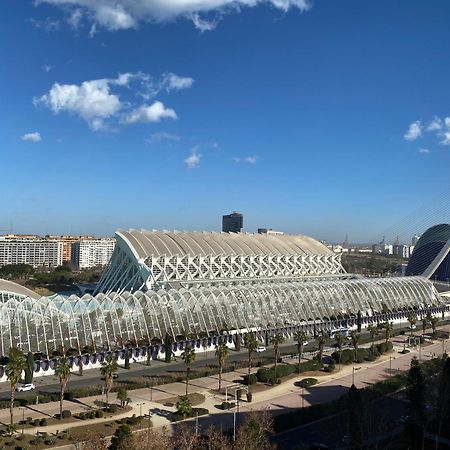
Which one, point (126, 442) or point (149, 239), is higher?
point (149, 239)

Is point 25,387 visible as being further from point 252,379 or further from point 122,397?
point 252,379

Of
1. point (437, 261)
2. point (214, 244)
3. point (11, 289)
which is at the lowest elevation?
point (11, 289)

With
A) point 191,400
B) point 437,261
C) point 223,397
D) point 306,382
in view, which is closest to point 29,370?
point 191,400

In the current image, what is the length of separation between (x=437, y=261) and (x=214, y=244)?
51261 millimetres

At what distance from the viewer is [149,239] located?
83125 mm

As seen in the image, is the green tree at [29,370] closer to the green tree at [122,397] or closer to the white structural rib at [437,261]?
the green tree at [122,397]

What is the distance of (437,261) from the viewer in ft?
360

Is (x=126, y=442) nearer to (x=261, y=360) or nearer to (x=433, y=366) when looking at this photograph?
(x=261, y=360)

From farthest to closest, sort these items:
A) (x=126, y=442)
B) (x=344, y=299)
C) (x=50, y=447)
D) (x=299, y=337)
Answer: (x=344, y=299), (x=299, y=337), (x=50, y=447), (x=126, y=442)

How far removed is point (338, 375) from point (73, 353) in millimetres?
24878

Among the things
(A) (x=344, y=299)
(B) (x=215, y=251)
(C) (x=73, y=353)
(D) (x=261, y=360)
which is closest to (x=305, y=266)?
(B) (x=215, y=251)

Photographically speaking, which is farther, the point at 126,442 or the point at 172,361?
the point at 172,361

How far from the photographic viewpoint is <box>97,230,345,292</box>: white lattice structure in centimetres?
7631

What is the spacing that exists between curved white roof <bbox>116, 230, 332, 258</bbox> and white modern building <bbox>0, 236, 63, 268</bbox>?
350ft
